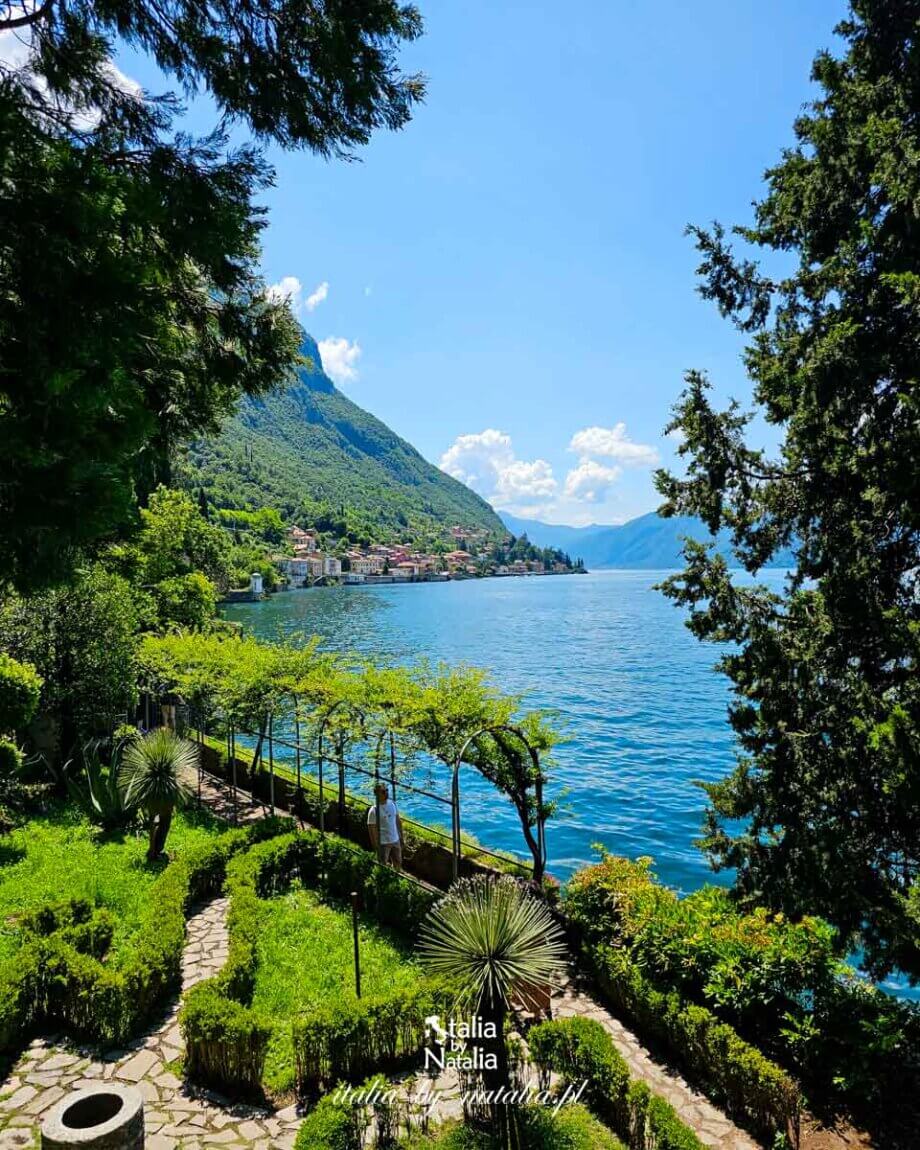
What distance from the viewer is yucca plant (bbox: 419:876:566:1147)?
512 cm

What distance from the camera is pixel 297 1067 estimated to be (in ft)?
20.1

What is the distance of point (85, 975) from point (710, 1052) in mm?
6073

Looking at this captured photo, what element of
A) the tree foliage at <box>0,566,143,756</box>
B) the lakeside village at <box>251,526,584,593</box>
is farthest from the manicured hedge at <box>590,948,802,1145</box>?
the lakeside village at <box>251,526,584,593</box>

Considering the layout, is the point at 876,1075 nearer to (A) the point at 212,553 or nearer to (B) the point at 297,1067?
(B) the point at 297,1067

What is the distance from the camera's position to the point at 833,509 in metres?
7.97

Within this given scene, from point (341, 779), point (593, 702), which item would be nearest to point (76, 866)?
point (341, 779)

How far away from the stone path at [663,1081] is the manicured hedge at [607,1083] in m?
0.46

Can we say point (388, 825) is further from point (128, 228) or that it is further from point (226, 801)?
point (128, 228)

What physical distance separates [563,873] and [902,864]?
10.4 metres

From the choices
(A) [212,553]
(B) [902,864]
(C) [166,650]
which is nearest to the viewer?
(B) [902,864]

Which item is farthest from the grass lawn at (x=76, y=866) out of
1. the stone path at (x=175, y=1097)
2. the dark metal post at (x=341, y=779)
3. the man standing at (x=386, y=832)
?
the man standing at (x=386, y=832)

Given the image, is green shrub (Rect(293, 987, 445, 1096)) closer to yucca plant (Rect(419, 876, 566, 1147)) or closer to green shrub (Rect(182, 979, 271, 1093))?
green shrub (Rect(182, 979, 271, 1093))

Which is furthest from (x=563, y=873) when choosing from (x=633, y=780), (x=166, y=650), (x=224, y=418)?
(x=224, y=418)

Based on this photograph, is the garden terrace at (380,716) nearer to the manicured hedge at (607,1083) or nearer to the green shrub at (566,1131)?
the manicured hedge at (607,1083)
